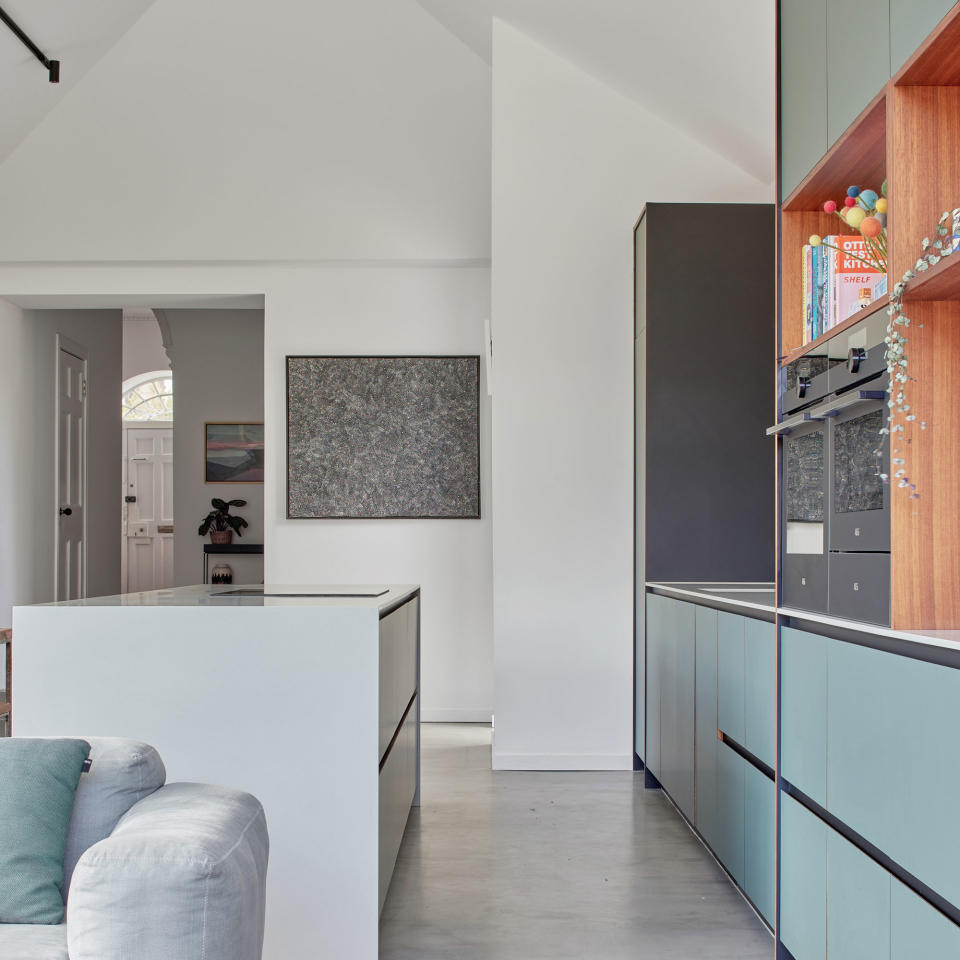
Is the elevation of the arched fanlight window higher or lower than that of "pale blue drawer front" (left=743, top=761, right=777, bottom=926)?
higher

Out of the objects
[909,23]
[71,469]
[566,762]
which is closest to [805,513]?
[909,23]

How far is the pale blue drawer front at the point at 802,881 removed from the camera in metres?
1.74

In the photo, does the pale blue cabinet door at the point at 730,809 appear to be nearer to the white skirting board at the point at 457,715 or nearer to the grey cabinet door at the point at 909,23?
the grey cabinet door at the point at 909,23

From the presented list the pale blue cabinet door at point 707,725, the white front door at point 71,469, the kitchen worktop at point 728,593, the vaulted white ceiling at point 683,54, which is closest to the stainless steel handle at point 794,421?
the kitchen worktop at point 728,593

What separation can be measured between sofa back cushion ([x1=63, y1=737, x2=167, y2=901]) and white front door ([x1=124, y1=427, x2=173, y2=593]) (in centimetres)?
878

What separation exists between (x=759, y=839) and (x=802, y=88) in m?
1.73

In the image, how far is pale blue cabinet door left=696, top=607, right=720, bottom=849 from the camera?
8.52ft

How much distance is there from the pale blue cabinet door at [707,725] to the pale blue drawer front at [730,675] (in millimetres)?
58

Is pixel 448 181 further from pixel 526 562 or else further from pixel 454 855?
pixel 454 855

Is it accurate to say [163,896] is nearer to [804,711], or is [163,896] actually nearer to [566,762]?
[804,711]

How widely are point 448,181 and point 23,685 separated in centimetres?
382

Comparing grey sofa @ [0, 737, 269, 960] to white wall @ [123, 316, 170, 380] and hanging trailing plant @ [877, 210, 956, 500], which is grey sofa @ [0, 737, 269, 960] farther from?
white wall @ [123, 316, 170, 380]

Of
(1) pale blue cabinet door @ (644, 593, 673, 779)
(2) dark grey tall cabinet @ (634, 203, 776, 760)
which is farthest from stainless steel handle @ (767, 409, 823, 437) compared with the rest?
(2) dark grey tall cabinet @ (634, 203, 776, 760)

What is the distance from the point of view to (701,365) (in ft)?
12.1
